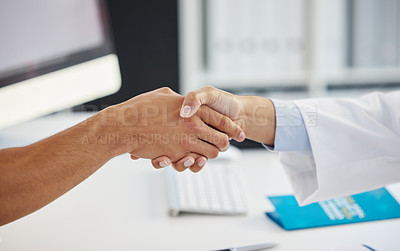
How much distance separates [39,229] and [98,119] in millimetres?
249

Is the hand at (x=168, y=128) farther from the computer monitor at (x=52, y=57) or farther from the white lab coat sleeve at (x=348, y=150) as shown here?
the computer monitor at (x=52, y=57)

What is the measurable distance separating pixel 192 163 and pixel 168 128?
10 cm

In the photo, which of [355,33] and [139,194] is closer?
[139,194]

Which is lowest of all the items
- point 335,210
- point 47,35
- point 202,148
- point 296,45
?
point 335,210

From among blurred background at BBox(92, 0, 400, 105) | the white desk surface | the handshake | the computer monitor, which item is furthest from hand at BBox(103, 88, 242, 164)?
blurred background at BBox(92, 0, 400, 105)

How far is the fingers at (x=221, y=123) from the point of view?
106cm

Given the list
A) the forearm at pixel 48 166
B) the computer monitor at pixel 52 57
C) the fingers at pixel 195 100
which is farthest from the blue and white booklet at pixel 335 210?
the computer monitor at pixel 52 57

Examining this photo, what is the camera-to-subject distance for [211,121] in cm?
109

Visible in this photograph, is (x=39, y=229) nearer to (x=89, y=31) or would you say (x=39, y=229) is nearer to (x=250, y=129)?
(x=250, y=129)

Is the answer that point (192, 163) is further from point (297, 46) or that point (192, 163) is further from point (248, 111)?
point (297, 46)

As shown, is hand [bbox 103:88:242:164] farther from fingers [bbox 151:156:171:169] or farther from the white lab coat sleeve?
the white lab coat sleeve

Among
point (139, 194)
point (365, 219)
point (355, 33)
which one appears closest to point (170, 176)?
point (139, 194)

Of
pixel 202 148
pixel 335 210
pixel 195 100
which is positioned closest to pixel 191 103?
pixel 195 100

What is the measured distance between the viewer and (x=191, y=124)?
42.6 inches
